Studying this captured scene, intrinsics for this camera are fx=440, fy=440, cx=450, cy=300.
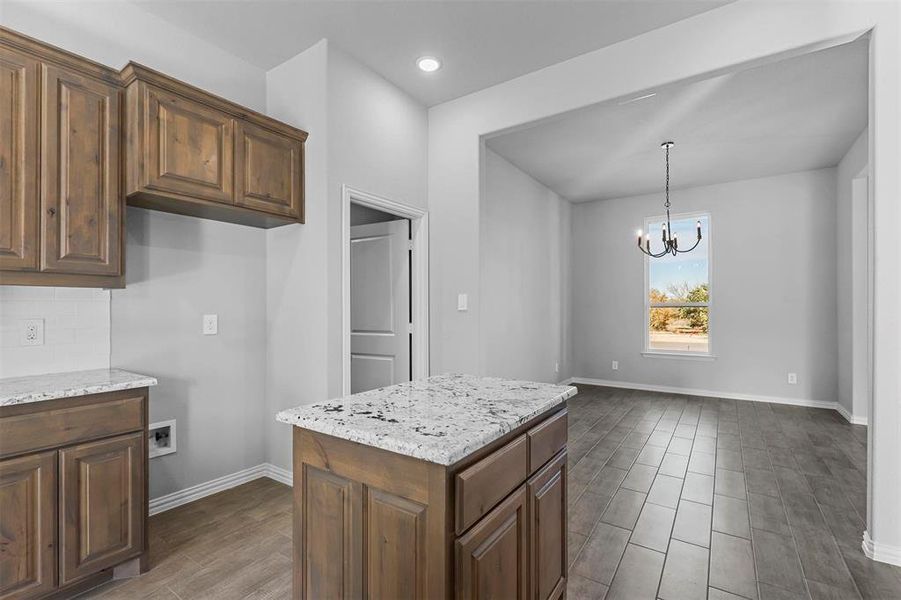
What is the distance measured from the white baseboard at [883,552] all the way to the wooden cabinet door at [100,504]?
347cm

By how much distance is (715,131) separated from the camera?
4.14 m

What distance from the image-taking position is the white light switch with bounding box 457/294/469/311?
3527 millimetres

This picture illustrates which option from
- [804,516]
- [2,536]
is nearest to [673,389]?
[804,516]

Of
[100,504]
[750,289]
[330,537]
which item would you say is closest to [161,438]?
[100,504]

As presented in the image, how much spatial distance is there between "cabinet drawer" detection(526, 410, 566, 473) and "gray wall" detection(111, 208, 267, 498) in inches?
90.9

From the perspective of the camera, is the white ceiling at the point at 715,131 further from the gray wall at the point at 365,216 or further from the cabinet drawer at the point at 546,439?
the cabinet drawer at the point at 546,439

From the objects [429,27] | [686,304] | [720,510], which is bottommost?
[720,510]

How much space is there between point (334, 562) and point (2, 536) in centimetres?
135

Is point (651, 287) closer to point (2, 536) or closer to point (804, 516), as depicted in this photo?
point (804, 516)

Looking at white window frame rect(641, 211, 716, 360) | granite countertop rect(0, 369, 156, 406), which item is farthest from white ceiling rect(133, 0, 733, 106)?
white window frame rect(641, 211, 716, 360)

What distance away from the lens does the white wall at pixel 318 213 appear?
287 centimetres

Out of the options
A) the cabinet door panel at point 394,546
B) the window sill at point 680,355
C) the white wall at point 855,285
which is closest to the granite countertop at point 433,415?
the cabinet door panel at point 394,546

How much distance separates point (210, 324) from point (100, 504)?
1238 millimetres

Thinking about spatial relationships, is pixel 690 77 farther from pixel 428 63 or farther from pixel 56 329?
pixel 56 329
